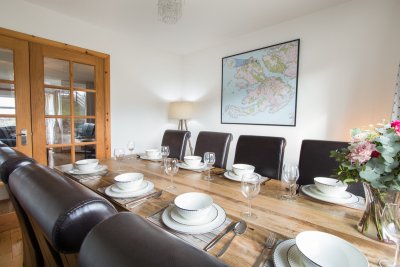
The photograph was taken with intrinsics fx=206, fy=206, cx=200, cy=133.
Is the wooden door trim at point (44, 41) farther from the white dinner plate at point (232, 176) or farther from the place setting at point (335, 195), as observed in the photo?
the place setting at point (335, 195)

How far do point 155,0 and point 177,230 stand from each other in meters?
2.30

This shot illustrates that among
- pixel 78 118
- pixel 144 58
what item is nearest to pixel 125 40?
pixel 144 58

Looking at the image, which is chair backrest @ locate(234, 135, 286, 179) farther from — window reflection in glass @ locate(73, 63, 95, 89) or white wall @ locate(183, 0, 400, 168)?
window reflection in glass @ locate(73, 63, 95, 89)

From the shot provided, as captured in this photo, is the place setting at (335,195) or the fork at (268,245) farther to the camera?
the place setting at (335,195)

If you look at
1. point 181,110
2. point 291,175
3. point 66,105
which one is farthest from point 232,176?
point 66,105

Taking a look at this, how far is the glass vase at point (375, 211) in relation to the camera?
714 millimetres

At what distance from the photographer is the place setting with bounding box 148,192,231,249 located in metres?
0.72

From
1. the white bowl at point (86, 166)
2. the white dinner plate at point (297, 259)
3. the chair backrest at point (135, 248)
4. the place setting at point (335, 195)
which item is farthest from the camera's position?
the white bowl at point (86, 166)

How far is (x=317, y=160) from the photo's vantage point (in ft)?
4.76

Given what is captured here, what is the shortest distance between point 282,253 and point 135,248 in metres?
0.53

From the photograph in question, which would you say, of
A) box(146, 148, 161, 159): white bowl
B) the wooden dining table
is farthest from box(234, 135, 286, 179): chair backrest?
box(146, 148, 161, 159): white bowl

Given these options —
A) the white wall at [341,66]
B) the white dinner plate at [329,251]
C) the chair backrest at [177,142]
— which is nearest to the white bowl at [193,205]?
the white dinner plate at [329,251]

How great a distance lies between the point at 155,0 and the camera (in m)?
2.18

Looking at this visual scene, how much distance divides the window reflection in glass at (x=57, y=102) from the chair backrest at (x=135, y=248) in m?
2.71
